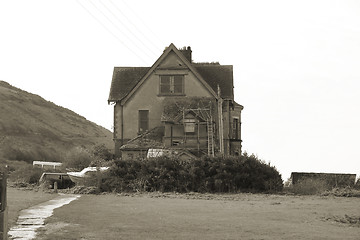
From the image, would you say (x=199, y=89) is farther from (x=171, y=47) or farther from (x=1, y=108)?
(x=1, y=108)

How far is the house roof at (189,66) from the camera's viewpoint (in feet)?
196

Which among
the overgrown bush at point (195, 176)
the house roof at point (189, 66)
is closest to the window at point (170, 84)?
the house roof at point (189, 66)

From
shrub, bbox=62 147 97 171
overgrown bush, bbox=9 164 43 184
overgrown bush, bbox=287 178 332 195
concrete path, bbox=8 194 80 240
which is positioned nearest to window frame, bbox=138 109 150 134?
shrub, bbox=62 147 97 171

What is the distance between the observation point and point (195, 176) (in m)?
38.7

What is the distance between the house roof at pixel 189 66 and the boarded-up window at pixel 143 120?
217 cm

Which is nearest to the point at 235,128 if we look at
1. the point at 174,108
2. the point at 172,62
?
the point at 174,108

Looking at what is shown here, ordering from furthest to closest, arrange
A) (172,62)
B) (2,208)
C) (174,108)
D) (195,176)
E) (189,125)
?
1. (172,62)
2. (174,108)
3. (189,125)
4. (195,176)
5. (2,208)

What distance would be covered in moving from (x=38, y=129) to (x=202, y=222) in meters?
86.7

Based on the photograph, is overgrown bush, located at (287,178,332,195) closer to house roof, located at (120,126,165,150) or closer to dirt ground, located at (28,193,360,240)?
dirt ground, located at (28,193,360,240)

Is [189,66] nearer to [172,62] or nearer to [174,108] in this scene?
[172,62]

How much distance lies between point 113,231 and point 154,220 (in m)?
3.11

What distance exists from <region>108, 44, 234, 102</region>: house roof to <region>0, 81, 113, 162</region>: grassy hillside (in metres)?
14.2

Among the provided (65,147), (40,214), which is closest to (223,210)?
(40,214)

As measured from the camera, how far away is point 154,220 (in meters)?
20.3
